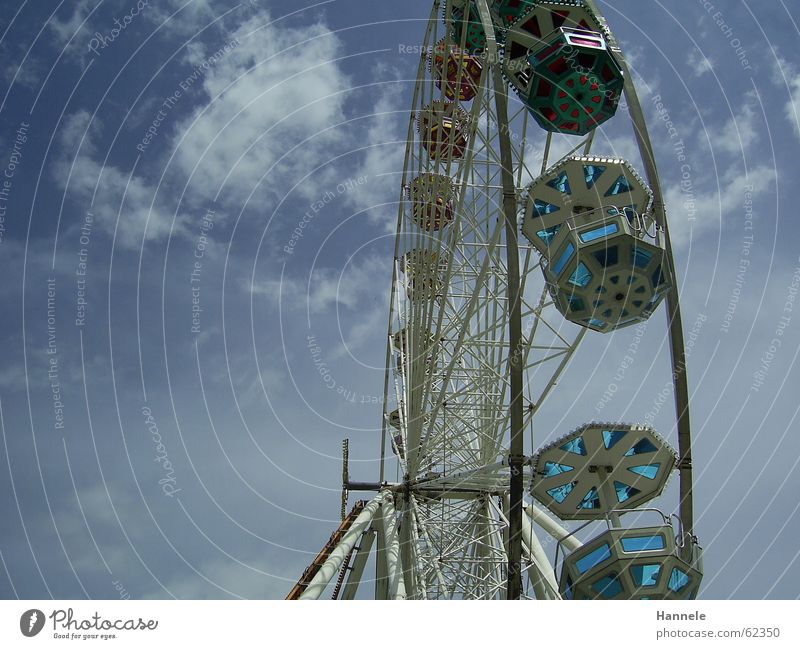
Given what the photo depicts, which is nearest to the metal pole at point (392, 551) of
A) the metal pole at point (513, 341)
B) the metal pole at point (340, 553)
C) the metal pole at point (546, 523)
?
the metal pole at point (340, 553)

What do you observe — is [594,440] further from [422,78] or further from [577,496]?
[422,78]

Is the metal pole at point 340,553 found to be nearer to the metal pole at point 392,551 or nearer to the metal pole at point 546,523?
the metal pole at point 392,551

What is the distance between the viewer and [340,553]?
17.3 metres

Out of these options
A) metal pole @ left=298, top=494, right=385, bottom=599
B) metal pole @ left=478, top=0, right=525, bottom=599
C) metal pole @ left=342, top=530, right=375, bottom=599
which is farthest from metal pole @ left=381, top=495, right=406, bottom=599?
metal pole @ left=478, top=0, right=525, bottom=599

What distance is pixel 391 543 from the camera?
19.3 metres

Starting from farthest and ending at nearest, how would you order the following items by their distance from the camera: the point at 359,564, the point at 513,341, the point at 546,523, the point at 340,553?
the point at 359,564, the point at 546,523, the point at 340,553, the point at 513,341

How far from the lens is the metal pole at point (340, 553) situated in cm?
1495

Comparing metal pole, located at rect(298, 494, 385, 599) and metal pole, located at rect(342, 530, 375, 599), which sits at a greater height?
metal pole, located at rect(298, 494, 385, 599)

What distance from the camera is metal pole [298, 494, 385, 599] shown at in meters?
15.0

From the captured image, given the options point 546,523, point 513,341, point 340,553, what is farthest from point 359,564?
point 513,341

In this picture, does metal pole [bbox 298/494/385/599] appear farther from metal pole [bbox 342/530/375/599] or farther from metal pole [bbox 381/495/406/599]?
metal pole [bbox 342/530/375/599]

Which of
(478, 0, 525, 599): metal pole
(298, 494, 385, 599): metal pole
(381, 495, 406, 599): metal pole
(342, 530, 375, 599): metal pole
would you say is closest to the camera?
(478, 0, 525, 599): metal pole

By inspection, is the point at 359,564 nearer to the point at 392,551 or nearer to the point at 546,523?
the point at 392,551
